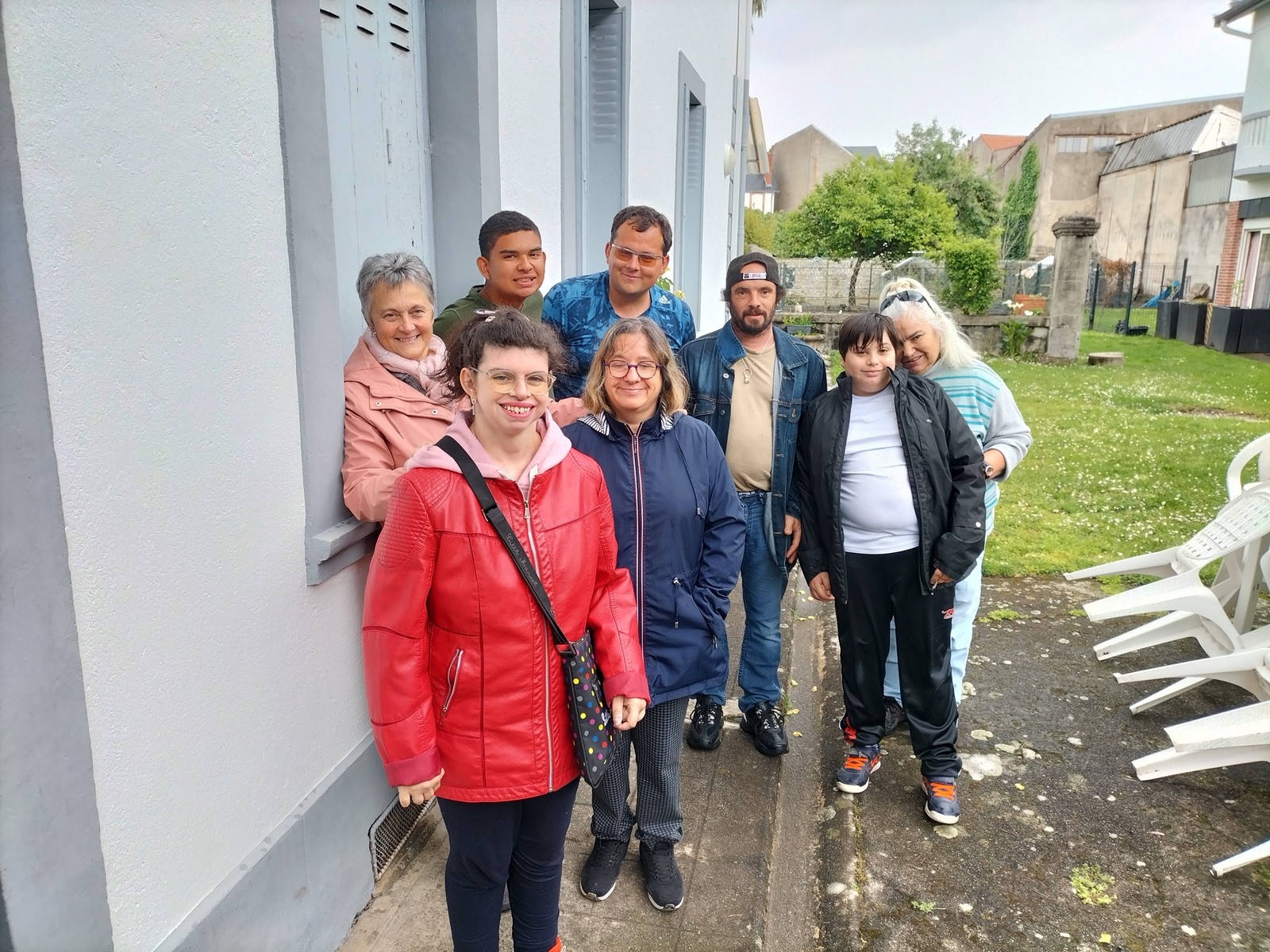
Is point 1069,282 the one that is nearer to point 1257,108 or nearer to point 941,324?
point 1257,108

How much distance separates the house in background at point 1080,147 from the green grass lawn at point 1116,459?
30.3m

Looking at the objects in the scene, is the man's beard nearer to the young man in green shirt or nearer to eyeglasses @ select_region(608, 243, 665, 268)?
eyeglasses @ select_region(608, 243, 665, 268)

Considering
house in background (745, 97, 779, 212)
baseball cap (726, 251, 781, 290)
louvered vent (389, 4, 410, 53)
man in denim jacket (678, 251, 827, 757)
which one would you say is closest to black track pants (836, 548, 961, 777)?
man in denim jacket (678, 251, 827, 757)

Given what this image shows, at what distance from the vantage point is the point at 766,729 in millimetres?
3648

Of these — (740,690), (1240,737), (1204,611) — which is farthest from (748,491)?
(1204,611)

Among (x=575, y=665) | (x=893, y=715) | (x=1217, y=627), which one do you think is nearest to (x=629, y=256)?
(x=575, y=665)

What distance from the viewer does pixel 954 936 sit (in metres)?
2.65

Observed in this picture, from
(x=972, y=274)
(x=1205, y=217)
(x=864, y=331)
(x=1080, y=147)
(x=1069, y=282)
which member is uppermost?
(x=1080, y=147)

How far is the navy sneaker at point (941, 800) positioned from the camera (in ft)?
10.4

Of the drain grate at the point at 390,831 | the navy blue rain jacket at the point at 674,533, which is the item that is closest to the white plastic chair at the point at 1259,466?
the navy blue rain jacket at the point at 674,533

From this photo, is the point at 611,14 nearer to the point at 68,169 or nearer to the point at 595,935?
the point at 68,169

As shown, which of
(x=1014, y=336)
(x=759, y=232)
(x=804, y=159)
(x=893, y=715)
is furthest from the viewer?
(x=804, y=159)

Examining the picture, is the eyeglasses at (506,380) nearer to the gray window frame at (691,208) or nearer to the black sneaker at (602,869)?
the black sneaker at (602,869)

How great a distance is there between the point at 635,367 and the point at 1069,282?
15977mm
